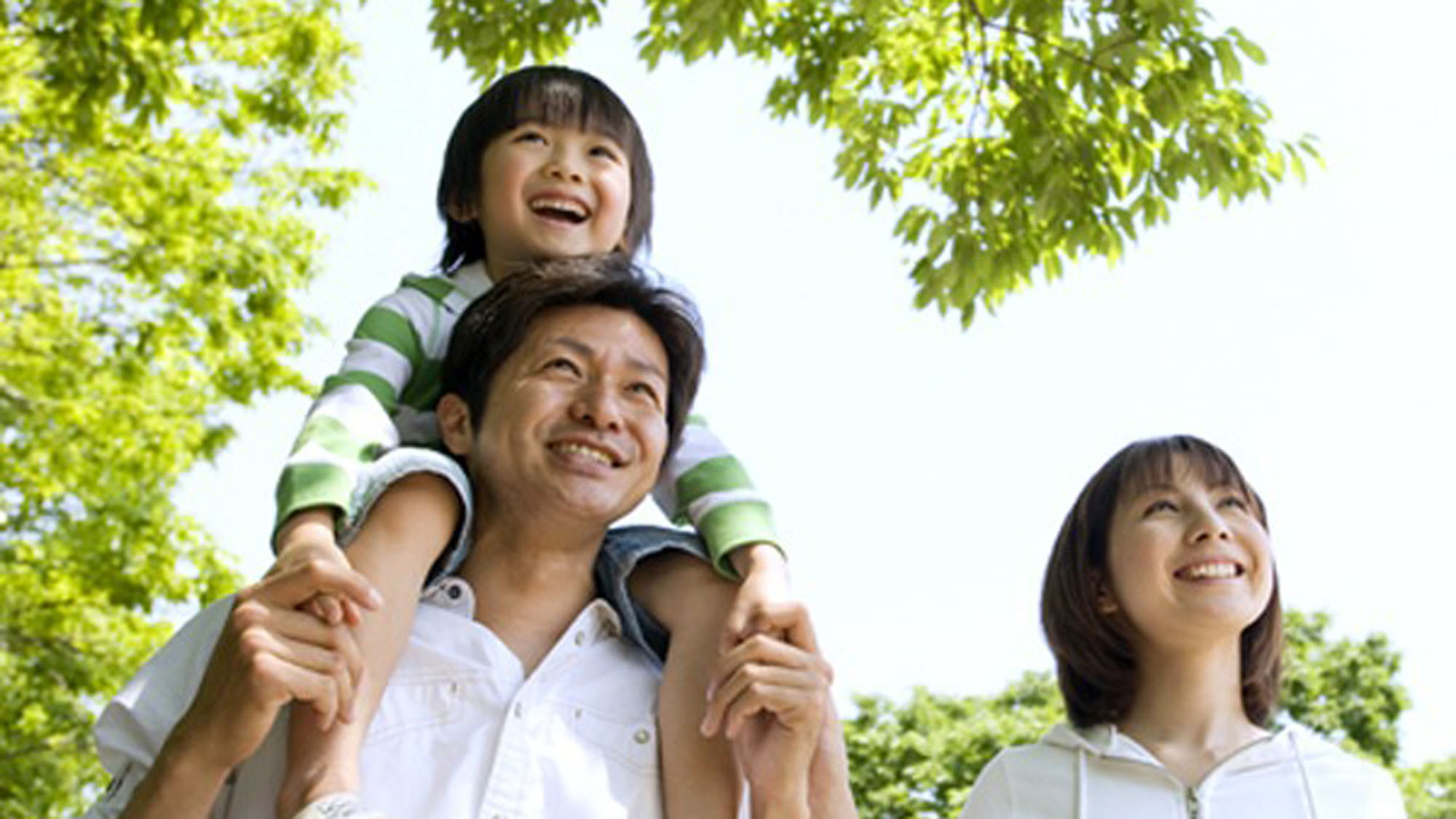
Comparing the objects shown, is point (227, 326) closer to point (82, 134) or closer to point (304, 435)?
point (82, 134)

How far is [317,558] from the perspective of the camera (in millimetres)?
1993

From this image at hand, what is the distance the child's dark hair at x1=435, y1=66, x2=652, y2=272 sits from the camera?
270 cm

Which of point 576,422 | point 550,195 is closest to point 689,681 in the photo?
point 576,422

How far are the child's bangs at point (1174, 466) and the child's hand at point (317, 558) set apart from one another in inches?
64.9

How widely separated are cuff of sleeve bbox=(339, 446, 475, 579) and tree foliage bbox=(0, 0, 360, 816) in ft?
24.5

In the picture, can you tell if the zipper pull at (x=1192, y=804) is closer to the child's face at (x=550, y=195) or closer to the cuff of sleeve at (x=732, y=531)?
the cuff of sleeve at (x=732, y=531)

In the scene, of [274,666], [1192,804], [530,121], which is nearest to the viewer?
[274,666]

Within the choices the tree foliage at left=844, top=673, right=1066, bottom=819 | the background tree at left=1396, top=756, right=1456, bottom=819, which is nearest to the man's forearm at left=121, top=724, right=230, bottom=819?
the tree foliage at left=844, top=673, right=1066, bottom=819

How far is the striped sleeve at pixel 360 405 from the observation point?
7.04ft

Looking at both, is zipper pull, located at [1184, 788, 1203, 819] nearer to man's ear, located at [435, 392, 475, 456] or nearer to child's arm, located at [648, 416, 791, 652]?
child's arm, located at [648, 416, 791, 652]

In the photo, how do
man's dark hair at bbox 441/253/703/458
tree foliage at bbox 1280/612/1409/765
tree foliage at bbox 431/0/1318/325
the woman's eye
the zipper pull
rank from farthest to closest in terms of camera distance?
tree foliage at bbox 1280/612/1409/765 → tree foliage at bbox 431/0/1318/325 → the woman's eye → the zipper pull → man's dark hair at bbox 441/253/703/458

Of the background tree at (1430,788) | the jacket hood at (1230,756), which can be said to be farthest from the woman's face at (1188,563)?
the background tree at (1430,788)

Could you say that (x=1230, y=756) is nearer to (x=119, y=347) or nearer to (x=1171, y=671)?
(x=1171, y=671)

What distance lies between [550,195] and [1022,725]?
15600 millimetres
